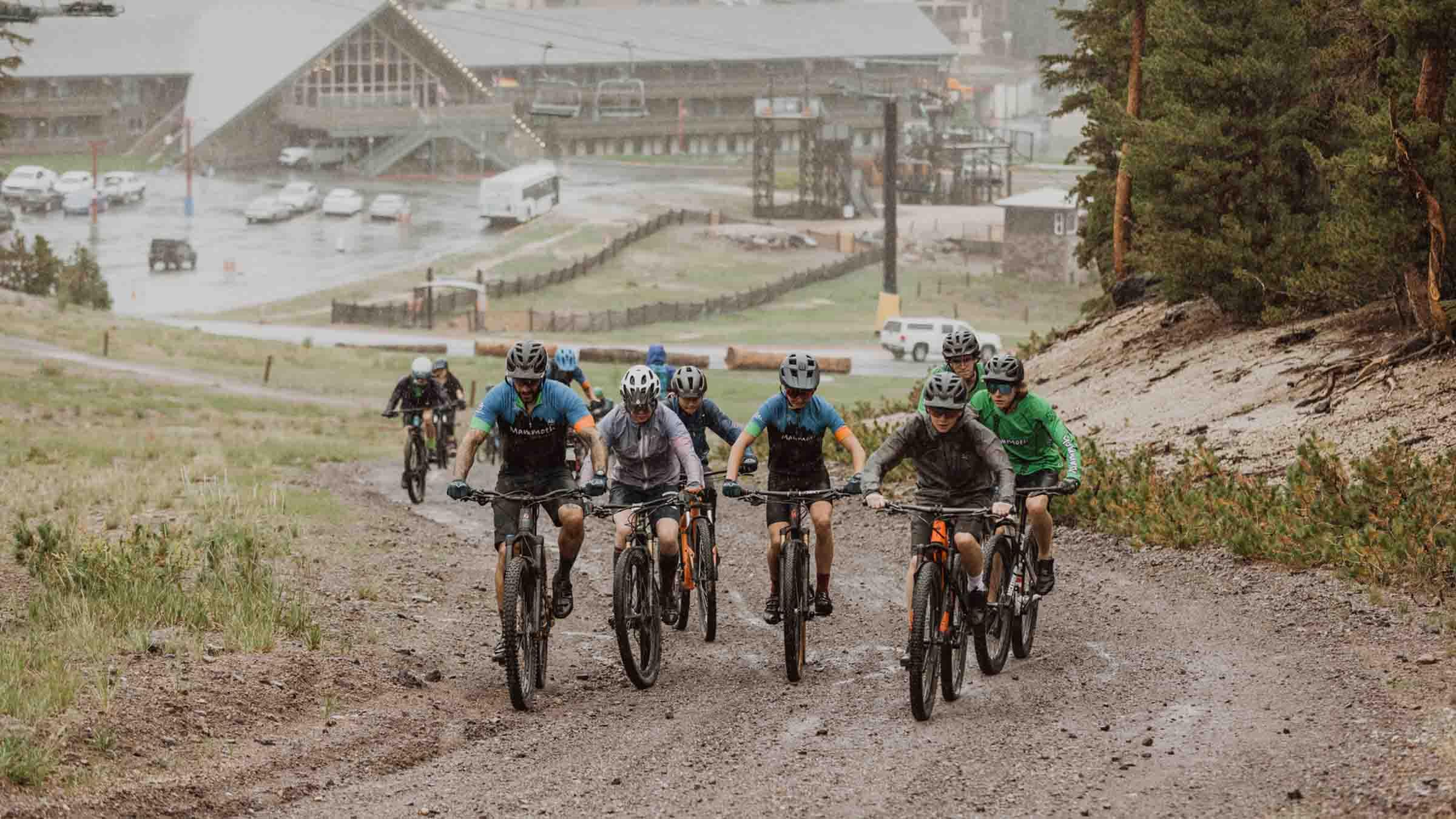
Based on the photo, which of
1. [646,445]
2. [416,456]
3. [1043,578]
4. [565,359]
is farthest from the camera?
[416,456]

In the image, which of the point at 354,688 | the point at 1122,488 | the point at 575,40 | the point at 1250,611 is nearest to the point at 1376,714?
the point at 1250,611

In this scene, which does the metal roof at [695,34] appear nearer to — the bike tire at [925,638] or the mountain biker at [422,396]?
the mountain biker at [422,396]

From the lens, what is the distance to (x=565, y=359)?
18109 millimetres

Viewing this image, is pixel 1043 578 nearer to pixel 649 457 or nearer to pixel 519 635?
pixel 649 457

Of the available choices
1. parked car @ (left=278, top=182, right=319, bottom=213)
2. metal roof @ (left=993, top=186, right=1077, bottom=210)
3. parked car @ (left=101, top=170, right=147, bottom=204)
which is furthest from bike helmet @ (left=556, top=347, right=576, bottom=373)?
parked car @ (left=101, top=170, right=147, bottom=204)

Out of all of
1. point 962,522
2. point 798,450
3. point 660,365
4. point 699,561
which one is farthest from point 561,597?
point 660,365

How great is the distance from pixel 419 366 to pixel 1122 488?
9.58m

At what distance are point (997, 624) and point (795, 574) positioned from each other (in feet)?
5.13

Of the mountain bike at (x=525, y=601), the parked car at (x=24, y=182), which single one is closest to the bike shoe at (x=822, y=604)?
the mountain bike at (x=525, y=601)

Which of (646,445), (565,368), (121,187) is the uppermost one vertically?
(121,187)

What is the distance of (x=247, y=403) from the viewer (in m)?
42.7

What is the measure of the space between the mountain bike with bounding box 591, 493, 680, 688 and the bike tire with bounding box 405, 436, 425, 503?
11158 millimetres

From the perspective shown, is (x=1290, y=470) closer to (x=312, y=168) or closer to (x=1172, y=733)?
(x=1172, y=733)

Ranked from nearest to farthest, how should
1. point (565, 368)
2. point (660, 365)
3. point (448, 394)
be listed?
point (660, 365), point (565, 368), point (448, 394)
